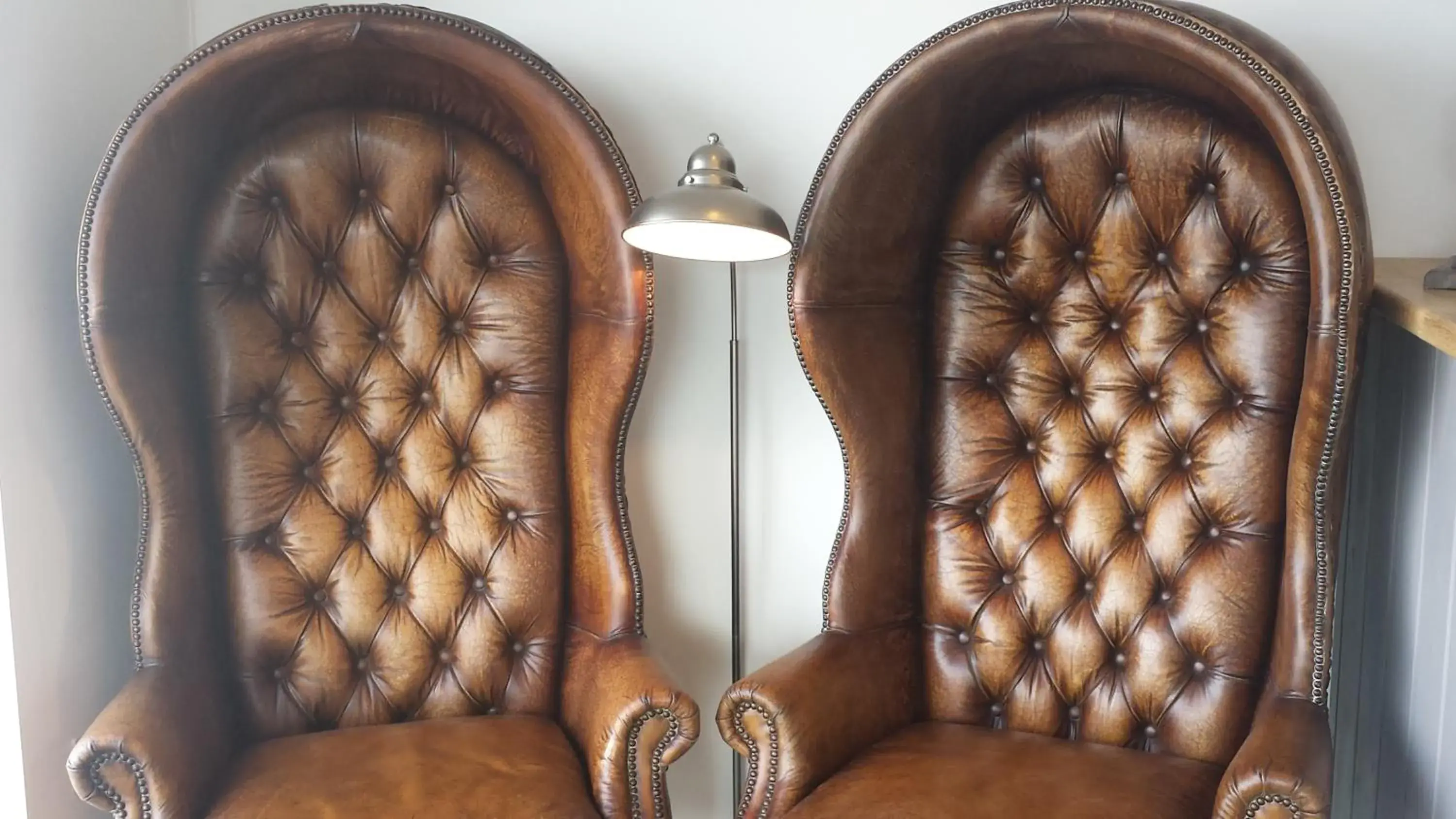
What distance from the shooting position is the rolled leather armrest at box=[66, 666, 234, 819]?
129 cm

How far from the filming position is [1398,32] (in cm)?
163

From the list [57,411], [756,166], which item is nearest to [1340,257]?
[756,166]

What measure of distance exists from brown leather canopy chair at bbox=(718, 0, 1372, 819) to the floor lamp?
13 cm

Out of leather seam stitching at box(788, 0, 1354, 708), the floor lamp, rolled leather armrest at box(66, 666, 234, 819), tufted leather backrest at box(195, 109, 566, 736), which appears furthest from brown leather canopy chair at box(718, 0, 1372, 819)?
rolled leather armrest at box(66, 666, 234, 819)

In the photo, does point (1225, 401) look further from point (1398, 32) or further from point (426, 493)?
point (426, 493)

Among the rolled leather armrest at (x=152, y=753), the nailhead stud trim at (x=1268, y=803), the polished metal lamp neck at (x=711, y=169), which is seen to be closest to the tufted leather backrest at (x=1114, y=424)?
the nailhead stud trim at (x=1268, y=803)

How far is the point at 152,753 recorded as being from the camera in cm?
132

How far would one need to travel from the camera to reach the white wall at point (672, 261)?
149 centimetres

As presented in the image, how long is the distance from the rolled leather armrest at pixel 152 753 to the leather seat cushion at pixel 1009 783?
2.55 ft

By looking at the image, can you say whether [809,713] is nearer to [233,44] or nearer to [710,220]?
[710,220]

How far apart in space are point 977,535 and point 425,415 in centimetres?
91

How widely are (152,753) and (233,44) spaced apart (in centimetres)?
94

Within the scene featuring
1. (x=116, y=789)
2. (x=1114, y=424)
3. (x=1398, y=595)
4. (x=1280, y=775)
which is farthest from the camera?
(x=1114, y=424)

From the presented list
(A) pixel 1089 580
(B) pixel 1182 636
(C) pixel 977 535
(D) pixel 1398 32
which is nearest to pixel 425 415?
(C) pixel 977 535
